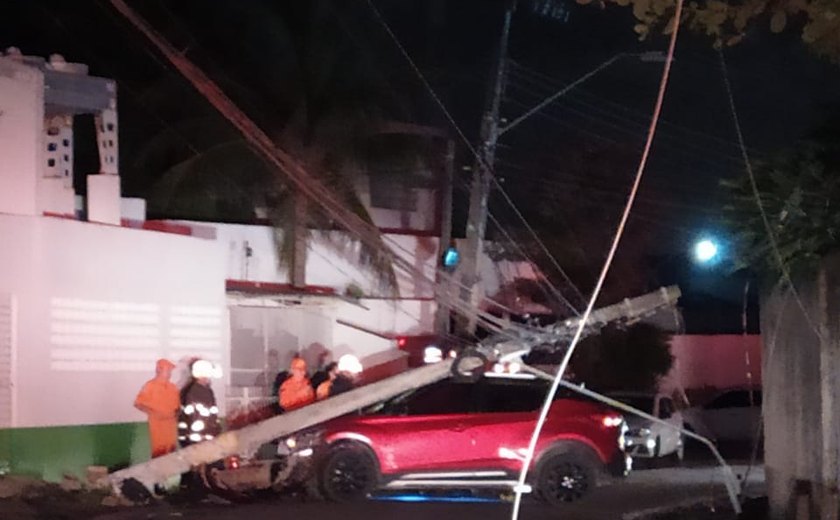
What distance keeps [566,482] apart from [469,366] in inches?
77.1

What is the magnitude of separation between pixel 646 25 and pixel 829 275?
4673 millimetres

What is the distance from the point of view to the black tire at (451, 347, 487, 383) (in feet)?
53.0

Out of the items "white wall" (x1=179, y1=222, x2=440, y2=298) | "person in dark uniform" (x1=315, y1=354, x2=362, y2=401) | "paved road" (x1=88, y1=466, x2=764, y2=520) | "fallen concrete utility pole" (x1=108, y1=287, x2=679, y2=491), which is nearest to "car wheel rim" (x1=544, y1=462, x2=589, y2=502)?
"paved road" (x1=88, y1=466, x2=764, y2=520)

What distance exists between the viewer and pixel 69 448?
16109mm

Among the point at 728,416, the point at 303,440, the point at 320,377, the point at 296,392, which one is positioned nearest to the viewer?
the point at 303,440

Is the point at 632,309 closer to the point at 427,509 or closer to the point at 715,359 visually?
the point at 427,509

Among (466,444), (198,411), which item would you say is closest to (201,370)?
(198,411)

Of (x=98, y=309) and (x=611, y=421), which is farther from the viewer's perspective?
(x=98, y=309)

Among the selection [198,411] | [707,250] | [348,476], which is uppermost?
[707,250]

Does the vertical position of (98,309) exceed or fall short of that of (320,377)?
it exceeds it

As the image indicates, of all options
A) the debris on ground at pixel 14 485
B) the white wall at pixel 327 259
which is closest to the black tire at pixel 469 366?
the white wall at pixel 327 259

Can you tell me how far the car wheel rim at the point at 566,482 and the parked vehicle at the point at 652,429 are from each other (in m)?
6.12

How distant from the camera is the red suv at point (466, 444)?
15344 mm

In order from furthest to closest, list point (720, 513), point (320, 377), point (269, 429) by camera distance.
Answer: point (320, 377)
point (269, 429)
point (720, 513)
